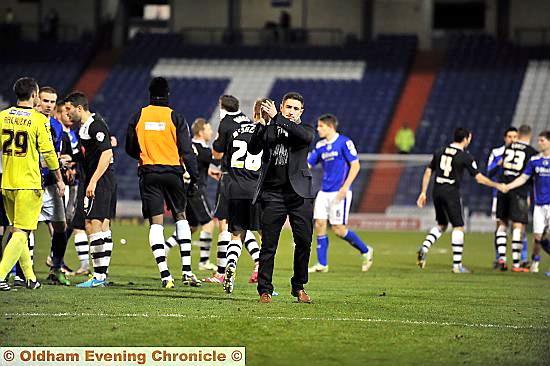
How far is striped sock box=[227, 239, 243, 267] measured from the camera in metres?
12.2

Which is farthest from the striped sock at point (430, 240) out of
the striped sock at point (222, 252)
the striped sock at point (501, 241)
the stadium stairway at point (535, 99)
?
the stadium stairway at point (535, 99)

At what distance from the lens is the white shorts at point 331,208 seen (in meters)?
16.8

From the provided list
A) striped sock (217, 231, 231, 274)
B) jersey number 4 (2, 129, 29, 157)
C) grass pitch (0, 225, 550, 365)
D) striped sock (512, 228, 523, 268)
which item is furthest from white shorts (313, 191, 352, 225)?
jersey number 4 (2, 129, 29, 157)

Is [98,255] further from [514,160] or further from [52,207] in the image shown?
[514,160]

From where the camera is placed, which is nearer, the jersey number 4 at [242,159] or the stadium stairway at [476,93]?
the jersey number 4 at [242,159]

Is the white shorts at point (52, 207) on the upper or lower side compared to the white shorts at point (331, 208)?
upper

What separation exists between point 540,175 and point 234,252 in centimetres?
659

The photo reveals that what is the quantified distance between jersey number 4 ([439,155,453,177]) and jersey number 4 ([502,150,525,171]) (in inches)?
50.0

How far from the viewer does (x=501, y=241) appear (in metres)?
17.8

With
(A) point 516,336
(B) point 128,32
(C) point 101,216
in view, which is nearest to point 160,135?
(C) point 101,216

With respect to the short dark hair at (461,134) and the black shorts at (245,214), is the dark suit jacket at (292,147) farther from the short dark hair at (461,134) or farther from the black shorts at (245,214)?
the short dark hair at (461,134)

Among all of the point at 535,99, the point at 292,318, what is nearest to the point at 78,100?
the point at 292,318

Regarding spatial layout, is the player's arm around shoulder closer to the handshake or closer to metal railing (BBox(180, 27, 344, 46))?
the handshake

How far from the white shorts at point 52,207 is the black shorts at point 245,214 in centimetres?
208
